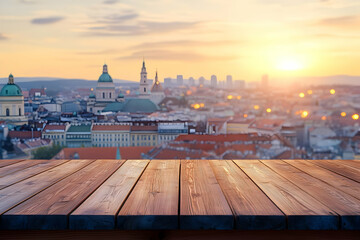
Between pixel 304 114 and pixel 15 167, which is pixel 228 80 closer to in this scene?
pixel 304 114

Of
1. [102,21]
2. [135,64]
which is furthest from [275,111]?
[102,21]

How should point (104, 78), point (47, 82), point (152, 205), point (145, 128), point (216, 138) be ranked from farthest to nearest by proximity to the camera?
point (104, 78)
point (145, 128)
point (216, 138)
point (47, 82)
point (152, 205)

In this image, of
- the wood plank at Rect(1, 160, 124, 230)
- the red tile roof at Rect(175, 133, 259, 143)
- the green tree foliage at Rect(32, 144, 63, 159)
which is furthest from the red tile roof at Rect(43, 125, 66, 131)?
the wood plank at Rect(1, 160, 124, 230)

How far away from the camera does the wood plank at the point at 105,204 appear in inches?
26.5

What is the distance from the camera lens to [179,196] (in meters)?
0.82

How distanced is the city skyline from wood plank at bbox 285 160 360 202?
3.17 m

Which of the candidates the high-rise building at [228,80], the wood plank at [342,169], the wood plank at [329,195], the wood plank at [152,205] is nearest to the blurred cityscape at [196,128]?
the high-rise building at [228,80]

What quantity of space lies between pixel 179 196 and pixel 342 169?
2.07ft

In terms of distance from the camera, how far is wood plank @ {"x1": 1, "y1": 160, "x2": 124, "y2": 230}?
0.68m

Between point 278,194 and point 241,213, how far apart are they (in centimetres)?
19

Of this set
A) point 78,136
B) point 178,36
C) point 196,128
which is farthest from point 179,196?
point 196,128

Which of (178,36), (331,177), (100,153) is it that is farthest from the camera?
(100,153)

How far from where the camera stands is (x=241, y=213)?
27.2 inches

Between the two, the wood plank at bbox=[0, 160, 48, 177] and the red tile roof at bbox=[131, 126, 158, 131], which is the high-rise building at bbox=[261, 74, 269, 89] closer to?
the red tile roof at bbox=[131, 126, 158, 131]
